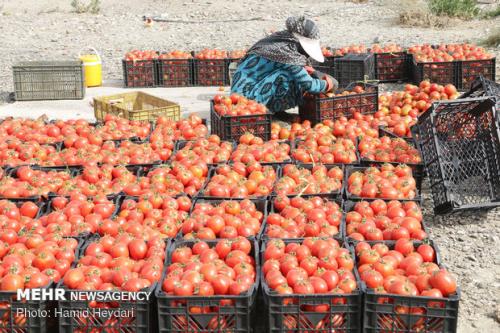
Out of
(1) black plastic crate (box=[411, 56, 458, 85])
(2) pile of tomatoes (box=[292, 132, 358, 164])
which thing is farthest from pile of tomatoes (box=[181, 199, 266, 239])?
(1) black plastic crate (box=[411, 56, 458, 85])

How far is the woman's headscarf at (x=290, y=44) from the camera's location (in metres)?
8.94

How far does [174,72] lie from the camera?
12.8 meters

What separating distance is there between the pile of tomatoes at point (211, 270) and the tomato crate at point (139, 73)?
317 inches

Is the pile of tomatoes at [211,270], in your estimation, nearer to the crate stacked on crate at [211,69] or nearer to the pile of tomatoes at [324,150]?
the pile of tomatoes at [324,150]

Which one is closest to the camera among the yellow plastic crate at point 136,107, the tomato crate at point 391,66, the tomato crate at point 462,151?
the tomato crate at point 462,151

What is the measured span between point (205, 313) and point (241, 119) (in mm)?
4075

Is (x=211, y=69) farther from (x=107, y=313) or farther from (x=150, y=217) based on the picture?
(x=107, y=313)

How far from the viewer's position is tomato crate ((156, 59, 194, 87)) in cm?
1277

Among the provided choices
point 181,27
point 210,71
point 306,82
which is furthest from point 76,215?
point 181,27

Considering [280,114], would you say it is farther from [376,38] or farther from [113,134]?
[376,38]

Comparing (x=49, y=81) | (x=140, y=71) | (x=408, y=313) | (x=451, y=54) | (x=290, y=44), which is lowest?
(x=408, y=313)

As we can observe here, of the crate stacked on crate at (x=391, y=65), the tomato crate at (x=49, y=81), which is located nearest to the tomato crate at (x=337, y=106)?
the crate stacked on crate at (x=391, y=65)

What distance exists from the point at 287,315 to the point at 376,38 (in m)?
13.1

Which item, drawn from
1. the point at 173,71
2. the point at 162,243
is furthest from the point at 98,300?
the point at 173,71
